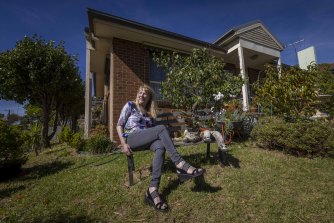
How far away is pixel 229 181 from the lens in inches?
137

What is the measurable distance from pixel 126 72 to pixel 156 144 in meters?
4.90

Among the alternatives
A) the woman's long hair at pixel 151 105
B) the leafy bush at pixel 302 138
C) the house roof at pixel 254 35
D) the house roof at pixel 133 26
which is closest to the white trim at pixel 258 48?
the house roof at pixel 254 35

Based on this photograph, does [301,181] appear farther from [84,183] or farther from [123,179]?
[84,183]

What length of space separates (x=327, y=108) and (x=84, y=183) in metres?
12.4

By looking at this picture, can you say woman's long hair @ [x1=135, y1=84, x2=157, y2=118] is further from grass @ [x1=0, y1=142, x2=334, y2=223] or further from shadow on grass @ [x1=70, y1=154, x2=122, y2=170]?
shadow on grass @ [x1=70, y1=154, x2=122, y2=170]

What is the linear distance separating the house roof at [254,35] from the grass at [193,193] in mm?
6435

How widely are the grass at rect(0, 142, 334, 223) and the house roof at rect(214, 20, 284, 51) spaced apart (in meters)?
6.44

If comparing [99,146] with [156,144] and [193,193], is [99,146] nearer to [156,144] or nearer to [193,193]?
[156,144]

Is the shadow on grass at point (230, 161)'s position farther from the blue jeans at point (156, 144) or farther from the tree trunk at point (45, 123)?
the tree trunk at point (45, 123)

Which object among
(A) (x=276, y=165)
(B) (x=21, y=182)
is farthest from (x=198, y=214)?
(B) (x=21, y=182)

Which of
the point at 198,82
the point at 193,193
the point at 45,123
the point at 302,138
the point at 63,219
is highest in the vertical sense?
the point at 198,82

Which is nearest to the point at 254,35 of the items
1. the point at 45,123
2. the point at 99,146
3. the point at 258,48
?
the point at 258,48

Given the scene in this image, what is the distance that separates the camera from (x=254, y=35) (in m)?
10.4

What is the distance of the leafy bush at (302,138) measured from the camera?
4.48 metres
